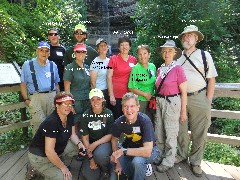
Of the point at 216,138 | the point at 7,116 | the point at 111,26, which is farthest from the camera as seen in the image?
the point at 111,26

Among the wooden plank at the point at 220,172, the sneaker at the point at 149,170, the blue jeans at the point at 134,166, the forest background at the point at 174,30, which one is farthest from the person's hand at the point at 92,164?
the forest background at the point at 174,30

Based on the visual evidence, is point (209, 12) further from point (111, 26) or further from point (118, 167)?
point (111, 26)

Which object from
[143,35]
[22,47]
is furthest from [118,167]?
[143,35]

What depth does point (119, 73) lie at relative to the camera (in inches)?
176

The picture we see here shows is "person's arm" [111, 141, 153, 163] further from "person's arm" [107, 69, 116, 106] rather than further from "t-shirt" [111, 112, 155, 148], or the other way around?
"person's arm" [107, 69, 116, 106]

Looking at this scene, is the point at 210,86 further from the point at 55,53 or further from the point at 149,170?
the point at 55,53

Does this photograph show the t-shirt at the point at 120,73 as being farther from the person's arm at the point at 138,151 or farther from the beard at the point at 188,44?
the person's arm at the point at 138,151

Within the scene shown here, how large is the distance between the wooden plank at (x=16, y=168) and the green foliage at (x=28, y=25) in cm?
401

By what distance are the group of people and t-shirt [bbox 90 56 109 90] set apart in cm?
1

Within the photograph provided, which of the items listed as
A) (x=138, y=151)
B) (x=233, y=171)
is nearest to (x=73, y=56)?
(x=138, y=151)

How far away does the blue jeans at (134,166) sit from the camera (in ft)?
11.6

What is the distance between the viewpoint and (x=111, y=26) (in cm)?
1853

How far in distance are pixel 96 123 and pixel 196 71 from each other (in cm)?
166

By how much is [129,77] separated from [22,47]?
208 inches
